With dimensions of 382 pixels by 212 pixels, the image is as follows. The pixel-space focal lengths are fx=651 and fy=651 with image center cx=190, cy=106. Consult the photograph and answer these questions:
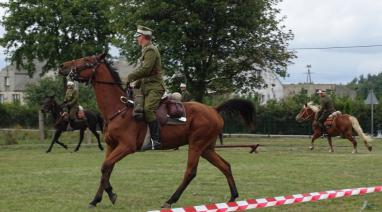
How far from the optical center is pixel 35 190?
13.4 m

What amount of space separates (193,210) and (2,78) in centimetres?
10365

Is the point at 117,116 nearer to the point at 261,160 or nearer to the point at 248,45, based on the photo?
the point at 261,160

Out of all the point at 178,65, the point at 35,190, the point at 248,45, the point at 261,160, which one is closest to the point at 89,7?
the point at 178,65

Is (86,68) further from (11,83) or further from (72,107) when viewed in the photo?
(11,83)

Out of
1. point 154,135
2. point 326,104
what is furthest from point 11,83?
point 154,135

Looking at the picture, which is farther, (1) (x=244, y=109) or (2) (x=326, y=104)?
(2) (x=326, y=104)

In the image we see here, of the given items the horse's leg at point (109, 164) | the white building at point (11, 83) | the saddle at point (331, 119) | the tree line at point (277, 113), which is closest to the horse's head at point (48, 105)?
the saddle at point (331, 119)

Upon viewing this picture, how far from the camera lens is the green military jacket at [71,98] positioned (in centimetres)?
2688

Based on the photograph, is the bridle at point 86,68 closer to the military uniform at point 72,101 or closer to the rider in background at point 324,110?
the military uniform at point 72,101

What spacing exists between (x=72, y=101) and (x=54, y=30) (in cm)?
2106

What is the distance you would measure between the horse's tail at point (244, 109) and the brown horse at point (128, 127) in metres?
0.63

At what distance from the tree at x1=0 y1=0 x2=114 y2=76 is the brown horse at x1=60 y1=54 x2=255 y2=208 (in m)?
33.5

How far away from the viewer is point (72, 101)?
1070 inches

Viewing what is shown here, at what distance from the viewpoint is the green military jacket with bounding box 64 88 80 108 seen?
26.9 metres
